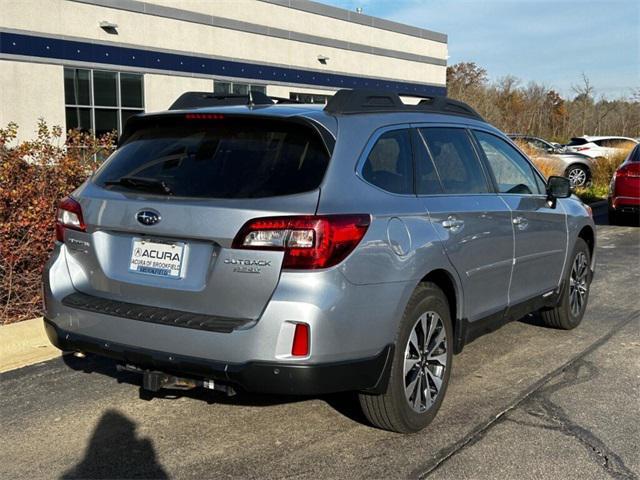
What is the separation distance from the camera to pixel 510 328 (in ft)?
20.2

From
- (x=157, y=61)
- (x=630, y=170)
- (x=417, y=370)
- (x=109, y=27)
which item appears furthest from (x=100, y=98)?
(x=417, y=370)

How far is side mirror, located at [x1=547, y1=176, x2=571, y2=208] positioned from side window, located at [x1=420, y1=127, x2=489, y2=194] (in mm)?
1035

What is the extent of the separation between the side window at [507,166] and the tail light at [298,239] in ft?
6.89

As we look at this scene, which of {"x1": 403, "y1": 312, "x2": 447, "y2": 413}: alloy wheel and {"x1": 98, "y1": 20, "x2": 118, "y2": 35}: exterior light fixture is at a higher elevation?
{"x1": 98, "y1": 20, "x2": 118, "y2": 35}: exterior light fixture

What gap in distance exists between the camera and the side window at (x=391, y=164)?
3.70 m

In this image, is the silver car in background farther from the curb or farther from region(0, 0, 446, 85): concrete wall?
the curb

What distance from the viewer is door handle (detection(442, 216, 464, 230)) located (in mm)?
4012

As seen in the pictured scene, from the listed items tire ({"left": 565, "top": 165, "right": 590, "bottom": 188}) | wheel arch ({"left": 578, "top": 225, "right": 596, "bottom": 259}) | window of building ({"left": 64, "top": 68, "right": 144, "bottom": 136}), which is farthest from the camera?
tire ({"left": 565, "top": 165, "right": 590, "bottom": 188})

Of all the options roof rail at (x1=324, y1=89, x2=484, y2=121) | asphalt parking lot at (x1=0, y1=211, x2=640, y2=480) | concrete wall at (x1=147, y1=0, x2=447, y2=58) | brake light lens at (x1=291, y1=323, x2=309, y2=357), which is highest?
concrete wall at (x1=147, y1=0, x2=447, y2=58)

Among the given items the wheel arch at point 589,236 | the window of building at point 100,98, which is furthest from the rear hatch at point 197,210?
the window of building at point 100,98

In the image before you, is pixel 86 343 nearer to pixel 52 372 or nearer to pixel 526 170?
pixel 52 372

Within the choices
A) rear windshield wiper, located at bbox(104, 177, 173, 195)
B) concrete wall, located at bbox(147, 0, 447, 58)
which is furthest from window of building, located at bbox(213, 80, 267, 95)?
rear windshield wiper, located at bbox(104, 177, 173, 195)

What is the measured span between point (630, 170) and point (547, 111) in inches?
1700

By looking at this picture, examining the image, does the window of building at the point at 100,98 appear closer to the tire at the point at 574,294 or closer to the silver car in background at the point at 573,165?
the silver car in background at the point at 573,165
